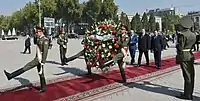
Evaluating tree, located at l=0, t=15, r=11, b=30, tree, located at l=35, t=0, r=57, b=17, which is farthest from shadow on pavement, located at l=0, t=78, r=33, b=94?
tree, located at l=0, t=15, r=11, b=30

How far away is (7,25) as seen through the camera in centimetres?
11100

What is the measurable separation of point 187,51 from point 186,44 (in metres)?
0.18

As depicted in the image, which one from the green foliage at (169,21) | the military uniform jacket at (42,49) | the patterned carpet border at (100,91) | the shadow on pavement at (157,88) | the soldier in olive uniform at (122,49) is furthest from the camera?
the green foliage at (169,21)

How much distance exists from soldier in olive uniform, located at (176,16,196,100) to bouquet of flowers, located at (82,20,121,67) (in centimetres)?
259

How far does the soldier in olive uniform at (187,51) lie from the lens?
744 centimetres

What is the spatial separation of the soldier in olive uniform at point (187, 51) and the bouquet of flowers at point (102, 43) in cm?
259

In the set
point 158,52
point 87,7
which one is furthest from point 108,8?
point 158,52

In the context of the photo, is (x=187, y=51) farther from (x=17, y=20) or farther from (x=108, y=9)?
(x=17, y=20)

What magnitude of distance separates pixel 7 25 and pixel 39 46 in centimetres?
10801

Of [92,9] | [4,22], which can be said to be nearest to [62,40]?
[92,9]

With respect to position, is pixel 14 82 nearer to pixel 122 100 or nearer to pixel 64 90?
pixel 64 90

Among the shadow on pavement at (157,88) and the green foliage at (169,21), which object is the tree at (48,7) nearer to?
the green foliage at (169,21)

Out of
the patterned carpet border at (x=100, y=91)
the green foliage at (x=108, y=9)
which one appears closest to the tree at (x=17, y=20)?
the green foliage at (x=108, y=9)

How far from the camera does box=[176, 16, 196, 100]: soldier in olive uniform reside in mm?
7441
